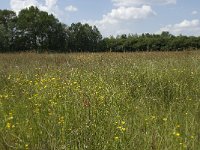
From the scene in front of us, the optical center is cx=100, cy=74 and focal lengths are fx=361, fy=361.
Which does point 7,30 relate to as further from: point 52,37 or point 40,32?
point 52,37

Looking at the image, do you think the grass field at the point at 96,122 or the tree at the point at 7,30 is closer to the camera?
the grass field at the point at 96,122

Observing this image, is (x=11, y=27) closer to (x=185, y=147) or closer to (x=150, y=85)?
→ (x=150, y=85)

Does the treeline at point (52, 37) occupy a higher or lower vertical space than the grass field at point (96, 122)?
higher

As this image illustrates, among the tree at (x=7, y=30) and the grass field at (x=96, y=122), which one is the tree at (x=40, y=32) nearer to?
the tree at (x=7, y=30)

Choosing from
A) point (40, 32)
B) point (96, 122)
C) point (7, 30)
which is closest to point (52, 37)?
point (40, 32)

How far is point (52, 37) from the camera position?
3734cm

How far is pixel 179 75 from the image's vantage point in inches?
267

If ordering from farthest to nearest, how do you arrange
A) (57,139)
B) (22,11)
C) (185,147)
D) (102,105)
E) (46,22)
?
(22,11) < (46,22) < (102,105) < (57,139) < (185,147)

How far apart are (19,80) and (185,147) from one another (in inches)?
167

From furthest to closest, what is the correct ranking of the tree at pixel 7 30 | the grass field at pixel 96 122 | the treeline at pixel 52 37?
the treeline at pixel 52 37, the tree at pixel 7 30, the grass field at pixel 96 122

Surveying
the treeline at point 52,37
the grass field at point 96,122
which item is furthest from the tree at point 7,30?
the grass field at point 96,122

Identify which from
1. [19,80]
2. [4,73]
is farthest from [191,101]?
[4,73]

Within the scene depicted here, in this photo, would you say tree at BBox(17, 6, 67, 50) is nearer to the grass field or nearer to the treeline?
the treeline

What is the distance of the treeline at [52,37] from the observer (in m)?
36.7
